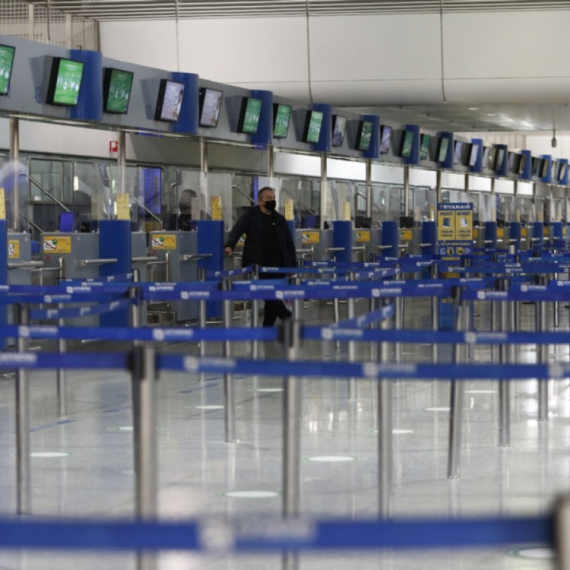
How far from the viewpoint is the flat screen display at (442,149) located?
88.0ft

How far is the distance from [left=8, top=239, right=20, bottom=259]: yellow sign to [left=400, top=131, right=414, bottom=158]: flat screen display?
13217mm

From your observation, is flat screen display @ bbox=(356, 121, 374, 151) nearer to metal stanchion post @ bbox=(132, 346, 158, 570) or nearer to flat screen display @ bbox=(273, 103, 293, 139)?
flat screen display @ bbox=(273, 103, 293, 139)

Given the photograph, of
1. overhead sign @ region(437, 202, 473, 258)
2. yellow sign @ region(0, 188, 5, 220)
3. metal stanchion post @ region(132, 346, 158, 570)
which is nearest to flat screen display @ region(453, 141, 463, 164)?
overhead sign @ region(437, 202, 473, 258)

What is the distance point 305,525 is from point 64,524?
44 centimetres

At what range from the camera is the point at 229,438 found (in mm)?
7910

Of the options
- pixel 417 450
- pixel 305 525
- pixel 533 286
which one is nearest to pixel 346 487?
pixel 417 450

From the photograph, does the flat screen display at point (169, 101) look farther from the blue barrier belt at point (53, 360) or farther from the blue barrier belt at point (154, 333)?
the blue barrier belt at point (53, 360)

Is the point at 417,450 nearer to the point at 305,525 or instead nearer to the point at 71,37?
the point at 305,525

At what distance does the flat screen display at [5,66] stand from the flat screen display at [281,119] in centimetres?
686

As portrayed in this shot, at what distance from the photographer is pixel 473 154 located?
30016mm

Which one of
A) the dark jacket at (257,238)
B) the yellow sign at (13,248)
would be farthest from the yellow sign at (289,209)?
the yellow sign at (13,248)

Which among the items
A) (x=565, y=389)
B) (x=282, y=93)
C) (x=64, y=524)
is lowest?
(x=565, y=389)

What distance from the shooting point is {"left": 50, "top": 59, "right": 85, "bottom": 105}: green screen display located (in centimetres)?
1273

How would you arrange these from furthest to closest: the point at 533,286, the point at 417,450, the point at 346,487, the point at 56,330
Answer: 1. the point at 533,286
2. the point at 417,450
3. the point at 346,487
4. the point at 56,330
